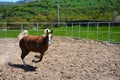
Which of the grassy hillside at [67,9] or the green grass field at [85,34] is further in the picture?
the grassy hillside at [67,9]

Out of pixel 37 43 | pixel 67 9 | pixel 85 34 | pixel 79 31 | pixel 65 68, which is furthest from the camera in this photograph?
pixel 67 9

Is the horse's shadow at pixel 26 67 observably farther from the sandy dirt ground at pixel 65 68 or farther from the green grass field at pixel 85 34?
the green grass field at pixel 85 34

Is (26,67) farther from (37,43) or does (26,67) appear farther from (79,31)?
(79,31)

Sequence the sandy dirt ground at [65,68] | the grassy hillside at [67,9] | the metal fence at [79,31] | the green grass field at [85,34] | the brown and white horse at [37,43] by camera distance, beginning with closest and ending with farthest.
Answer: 1. the sandy dirt ground at [65,68]
2. the brown and white horse at [37,43]
3. the green grass field at [85,34]
4. the metal fence at [79,31]
5. the grassy hillside at [67,9]

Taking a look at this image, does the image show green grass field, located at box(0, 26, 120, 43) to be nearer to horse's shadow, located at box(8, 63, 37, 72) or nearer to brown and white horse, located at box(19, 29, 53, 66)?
brown and white horse, located at box(19, 29, 53, 66)

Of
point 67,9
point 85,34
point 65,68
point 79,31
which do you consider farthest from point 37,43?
point 67,9

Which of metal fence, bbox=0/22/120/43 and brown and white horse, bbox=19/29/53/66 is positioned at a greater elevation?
brown and white horse, bbox=19/29/53/66

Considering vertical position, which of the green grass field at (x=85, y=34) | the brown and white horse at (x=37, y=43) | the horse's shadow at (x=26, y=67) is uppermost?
the brown and white horse at (x=37, y=43)

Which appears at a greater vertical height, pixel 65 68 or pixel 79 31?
pixel 65 68

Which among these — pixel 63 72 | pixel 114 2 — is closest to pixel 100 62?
pixel 63 72

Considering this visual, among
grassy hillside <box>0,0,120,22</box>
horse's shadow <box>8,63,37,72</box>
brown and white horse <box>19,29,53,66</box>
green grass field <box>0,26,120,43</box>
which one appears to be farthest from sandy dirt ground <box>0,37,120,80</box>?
grassy hillside <box>0,0,120,22</box>

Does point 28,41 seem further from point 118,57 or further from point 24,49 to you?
point 118,57

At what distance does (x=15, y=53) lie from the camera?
1323 centimetres

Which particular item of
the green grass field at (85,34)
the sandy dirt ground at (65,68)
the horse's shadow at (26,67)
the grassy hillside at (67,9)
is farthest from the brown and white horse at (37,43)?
the grassy hillside at (67,9)
